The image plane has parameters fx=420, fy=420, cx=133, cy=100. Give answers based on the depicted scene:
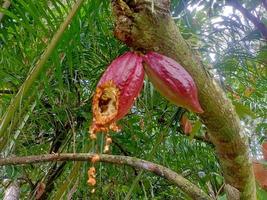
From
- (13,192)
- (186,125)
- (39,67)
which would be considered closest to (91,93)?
(186,125)

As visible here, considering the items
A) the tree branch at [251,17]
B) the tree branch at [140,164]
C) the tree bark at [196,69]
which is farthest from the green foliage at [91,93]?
the tree bark at [196,69]

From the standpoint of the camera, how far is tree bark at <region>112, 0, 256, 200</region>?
0.37m

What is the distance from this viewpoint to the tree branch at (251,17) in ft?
3.24

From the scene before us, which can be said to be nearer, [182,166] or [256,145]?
[182,166]

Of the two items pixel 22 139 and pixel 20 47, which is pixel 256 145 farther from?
pixel 20 47

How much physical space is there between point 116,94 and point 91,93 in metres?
0.65

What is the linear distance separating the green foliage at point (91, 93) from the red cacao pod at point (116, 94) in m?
0.36

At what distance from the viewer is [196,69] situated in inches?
17.0

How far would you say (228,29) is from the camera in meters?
1.04

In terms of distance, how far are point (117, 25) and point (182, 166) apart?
98cm

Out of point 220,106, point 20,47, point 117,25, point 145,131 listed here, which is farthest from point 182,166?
point 117,25

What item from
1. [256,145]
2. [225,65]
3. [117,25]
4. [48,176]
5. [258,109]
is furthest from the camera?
[256,145]

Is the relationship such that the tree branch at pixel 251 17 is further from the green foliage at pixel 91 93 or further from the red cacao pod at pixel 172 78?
the red cacao pod at pixel 172 78

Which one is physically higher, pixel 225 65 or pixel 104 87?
pixel 225 65
